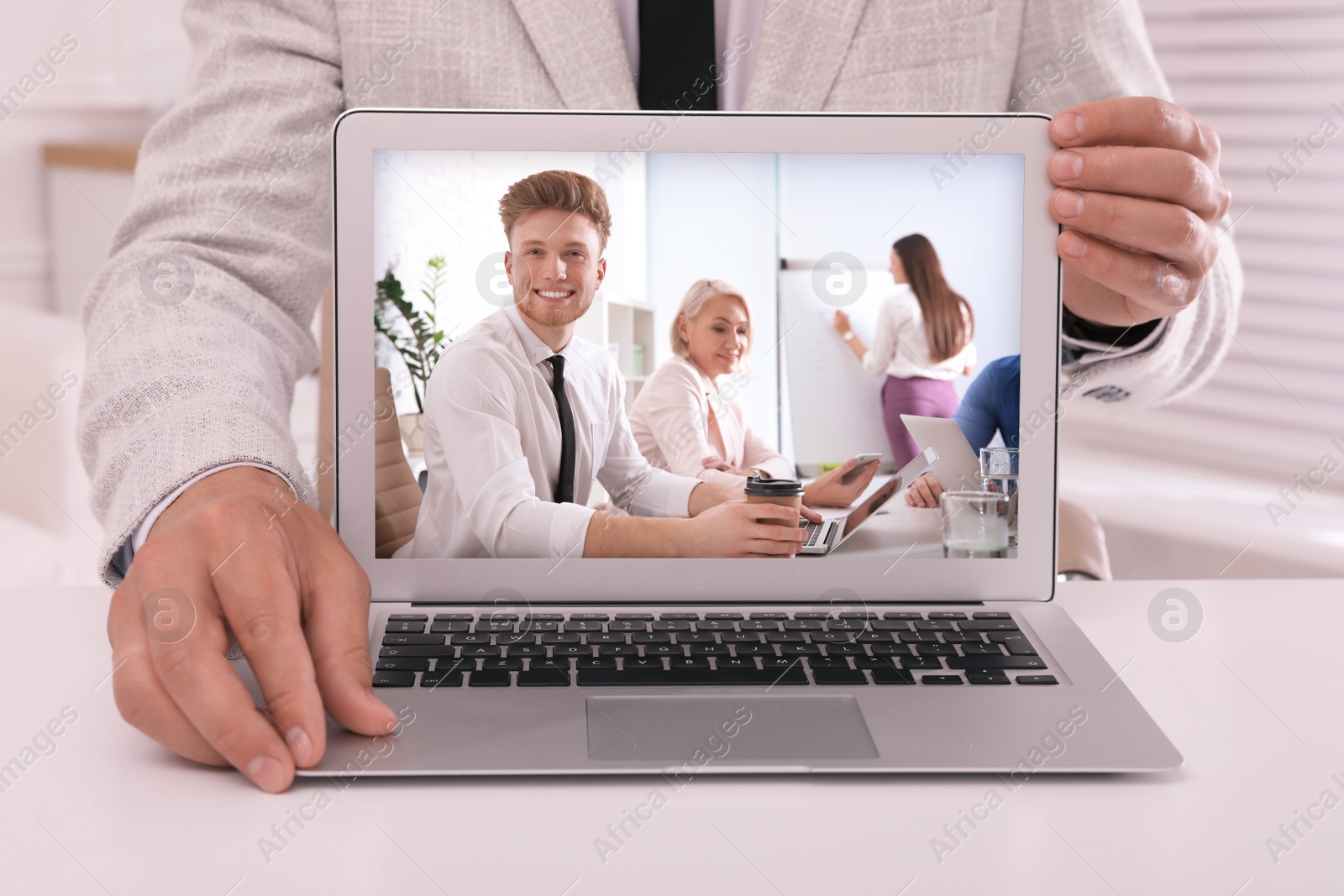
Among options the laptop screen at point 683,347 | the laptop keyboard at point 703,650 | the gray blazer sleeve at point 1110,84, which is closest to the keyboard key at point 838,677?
the laptop keyboard at point 703,650

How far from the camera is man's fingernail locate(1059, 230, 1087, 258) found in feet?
2.16

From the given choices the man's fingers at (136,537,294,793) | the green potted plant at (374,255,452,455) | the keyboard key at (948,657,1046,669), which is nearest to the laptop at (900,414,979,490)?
the keyboard key at (948,657,1046,669)

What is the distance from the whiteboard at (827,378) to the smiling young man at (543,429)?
0.09m

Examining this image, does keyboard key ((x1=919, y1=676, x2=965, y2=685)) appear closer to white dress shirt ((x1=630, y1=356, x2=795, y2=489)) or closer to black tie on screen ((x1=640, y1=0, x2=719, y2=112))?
white dress shirt ((x1=630, y1=356, x2=795, y2=489))

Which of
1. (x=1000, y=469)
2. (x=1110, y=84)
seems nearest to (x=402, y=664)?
(x=1000, y=469)

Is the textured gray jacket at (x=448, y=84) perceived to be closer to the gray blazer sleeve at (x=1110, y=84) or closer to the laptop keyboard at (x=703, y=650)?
the gray blazer sleeve at (x=1110, y=84)

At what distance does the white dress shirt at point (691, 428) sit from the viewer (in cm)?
67

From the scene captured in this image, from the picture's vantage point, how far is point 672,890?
38 cm

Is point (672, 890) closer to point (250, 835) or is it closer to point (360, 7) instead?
point (250, 835)

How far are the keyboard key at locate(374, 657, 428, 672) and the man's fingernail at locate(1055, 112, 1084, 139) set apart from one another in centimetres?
57

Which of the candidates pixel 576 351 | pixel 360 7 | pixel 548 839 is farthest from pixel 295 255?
pixel 548 839

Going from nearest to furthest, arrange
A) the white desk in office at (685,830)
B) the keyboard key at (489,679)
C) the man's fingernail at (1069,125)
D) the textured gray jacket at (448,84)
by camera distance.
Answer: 1. the white desk in office at (685,830)
2. the keyboard key at (489,679)
3. the man's fingernail at (1069,125)
4. the textured gray jacket at (448,84)

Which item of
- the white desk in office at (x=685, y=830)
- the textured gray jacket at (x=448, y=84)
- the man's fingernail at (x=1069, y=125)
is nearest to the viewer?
the white desk in office at (x=685, y=830)

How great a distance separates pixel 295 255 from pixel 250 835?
65 cm
